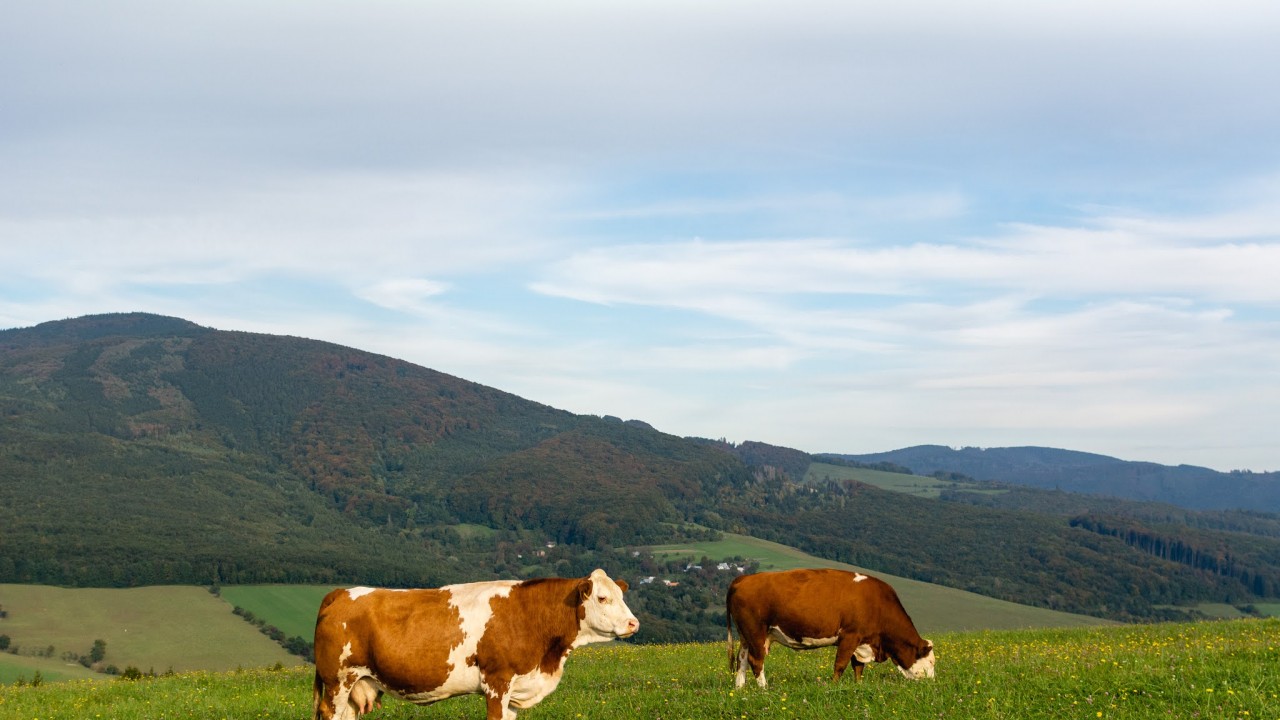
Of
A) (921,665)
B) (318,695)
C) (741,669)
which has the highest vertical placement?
(318,695)

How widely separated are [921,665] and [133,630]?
13184 centimetres

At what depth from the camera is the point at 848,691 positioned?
14398 mm

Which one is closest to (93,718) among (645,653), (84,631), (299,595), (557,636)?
(557,636)

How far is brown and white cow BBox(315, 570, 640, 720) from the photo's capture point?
12195 millimetres

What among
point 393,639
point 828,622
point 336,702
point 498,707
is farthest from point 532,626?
point 828,622

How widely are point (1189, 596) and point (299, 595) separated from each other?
188m

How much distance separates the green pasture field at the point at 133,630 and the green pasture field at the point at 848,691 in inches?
3186

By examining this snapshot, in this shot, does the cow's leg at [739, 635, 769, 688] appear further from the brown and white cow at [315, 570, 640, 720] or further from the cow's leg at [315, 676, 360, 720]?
the cow's leg at [315, 676, 360, 720]

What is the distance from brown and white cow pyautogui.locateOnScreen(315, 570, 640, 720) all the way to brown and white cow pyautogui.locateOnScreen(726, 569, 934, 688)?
17.8ft

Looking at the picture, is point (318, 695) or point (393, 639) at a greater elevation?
point (393, 639)

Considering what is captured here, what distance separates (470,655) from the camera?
40.4 feet

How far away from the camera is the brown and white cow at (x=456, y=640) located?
12195mm

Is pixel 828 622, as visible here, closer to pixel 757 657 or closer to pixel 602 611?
pixel 757 657

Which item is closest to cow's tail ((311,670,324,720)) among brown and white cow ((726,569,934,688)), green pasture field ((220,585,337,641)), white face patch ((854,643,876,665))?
brown and white cow ((726,569,934,688))
